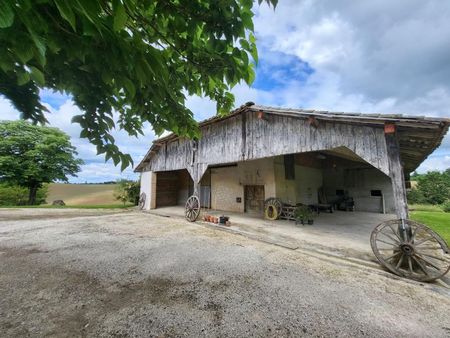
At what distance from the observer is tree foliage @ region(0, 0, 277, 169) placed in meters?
0.97

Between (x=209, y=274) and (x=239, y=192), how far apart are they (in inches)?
319

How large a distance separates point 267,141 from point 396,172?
12.3 ft

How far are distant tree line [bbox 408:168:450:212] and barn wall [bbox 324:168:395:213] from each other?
40.1 feet

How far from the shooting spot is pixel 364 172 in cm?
1346

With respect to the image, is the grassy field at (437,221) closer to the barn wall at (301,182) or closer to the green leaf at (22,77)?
the barn wall at (301,182)

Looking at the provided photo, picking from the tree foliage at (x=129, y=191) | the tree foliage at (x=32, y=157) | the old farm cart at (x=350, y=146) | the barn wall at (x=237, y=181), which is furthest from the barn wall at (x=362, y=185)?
the tree foliage at (x=32, y=157)

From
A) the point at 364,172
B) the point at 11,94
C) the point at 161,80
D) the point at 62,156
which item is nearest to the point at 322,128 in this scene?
the point at 161,80

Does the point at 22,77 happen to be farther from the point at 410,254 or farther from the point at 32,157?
the point at 32,157

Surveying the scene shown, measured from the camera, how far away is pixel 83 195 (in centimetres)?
2084

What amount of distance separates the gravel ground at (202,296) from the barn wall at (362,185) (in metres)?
11.2

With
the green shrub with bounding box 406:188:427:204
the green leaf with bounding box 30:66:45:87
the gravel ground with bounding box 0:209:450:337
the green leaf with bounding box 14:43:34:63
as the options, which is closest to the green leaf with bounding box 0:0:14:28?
the green leaf with bounding box 14:43:34:63

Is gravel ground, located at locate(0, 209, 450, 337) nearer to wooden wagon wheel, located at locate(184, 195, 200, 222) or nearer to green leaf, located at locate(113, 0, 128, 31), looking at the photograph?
green leaf, located at locate(113, 0, 128, 31)

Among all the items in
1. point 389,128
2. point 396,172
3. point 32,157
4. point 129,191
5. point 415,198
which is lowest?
point 415,198

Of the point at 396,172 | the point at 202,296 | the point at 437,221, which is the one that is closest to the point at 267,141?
the point at 396,172
